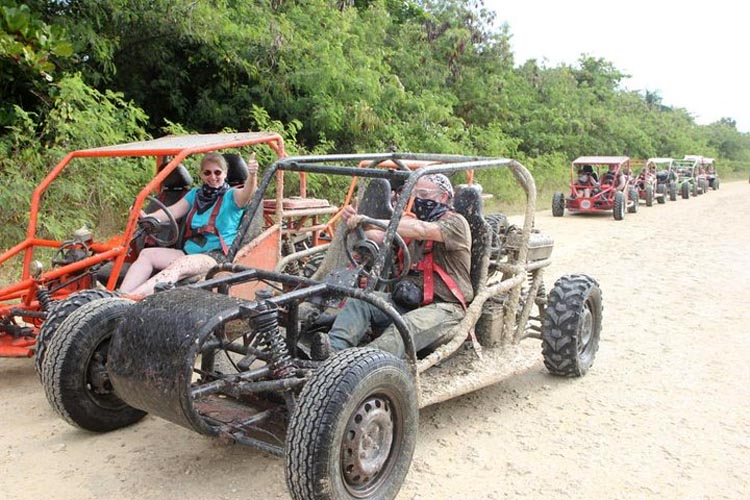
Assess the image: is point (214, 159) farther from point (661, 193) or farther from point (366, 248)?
point (661, 193)

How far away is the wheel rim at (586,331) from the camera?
4.93 m

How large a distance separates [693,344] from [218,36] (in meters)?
8.70

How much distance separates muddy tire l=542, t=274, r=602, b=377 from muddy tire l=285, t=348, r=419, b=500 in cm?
180

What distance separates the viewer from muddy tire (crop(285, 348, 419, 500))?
2828mm

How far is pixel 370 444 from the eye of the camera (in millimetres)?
3139

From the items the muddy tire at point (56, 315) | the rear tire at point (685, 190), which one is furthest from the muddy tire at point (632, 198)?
the muddy tire at point (56, 315)

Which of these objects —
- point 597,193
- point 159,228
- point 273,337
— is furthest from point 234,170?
point 597,193

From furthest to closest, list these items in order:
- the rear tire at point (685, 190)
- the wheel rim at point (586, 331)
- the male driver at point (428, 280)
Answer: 1. the rear tire at point (685, 190)
2. the wheel rim at point (586, 331)
3. the male driver at point (428, 280)

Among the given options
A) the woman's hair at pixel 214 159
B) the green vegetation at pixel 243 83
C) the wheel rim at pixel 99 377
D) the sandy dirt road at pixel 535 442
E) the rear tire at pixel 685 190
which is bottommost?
the rear tire at pixel 685 190

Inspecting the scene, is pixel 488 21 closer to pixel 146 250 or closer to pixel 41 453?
pixel 146 250

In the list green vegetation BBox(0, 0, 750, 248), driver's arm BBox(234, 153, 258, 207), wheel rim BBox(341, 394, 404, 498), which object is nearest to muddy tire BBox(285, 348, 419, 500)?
wheel rim BBox(341, 394, 404, 498)

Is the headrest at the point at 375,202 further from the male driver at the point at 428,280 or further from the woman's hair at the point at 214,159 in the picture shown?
the woman's hair at the point at 214,159

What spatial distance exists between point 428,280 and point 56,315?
216 cm

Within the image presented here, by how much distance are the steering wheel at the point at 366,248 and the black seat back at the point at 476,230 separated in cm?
57
